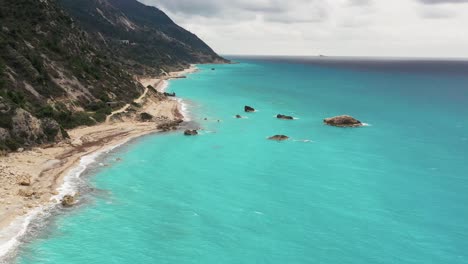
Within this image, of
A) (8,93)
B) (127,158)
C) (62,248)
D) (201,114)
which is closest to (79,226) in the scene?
(62,248)

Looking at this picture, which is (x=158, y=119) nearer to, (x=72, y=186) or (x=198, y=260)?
(x=72, y=186)

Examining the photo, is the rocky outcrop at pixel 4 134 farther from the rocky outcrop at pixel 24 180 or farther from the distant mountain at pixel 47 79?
the rocky outcrop at pixel 24 180

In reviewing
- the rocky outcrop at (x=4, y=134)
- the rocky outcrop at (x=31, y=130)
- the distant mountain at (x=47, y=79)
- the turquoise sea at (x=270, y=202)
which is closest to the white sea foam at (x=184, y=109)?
the turquoise sea at (x=270, y=202)

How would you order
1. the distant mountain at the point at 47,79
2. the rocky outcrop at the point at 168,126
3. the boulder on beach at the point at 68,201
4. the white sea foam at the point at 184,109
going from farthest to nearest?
1. the white sea foam at the point at 184,109
2. the rocky outcrop at the point at 168,126
3. the distant mountain at the point at 47,79
4. the boulder on beach at the point at 68,201

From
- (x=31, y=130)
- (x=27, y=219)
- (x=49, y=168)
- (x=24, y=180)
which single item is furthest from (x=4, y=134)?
(x=27, y=219)

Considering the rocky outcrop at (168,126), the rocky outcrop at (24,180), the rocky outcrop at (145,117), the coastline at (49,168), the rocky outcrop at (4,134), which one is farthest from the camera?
the rocky outcrop at (145,117)

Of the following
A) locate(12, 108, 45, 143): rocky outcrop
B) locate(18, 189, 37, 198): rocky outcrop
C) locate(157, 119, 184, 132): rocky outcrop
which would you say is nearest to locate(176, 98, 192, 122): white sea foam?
locate(157, 119, 184, 132): rocky outcrop
